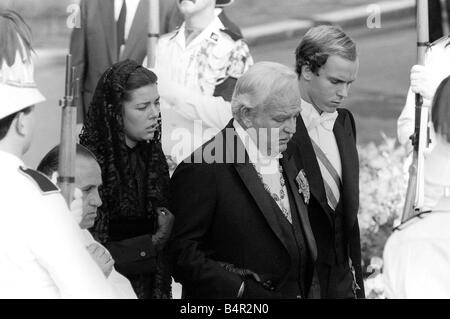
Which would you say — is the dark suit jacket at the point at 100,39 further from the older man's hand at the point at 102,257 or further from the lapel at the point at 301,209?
the older man's hand at the point at 102,257

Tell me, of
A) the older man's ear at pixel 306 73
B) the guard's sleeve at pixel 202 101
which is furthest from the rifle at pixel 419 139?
the guard's sleeve at pixel 202 101

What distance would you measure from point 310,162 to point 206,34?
3.41 ft

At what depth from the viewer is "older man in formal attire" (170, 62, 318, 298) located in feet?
16.1

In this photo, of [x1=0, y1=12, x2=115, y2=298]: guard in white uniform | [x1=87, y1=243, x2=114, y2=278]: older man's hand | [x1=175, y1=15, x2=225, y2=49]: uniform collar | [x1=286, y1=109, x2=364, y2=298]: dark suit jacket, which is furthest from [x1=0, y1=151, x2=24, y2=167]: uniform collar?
[x1=175, y1=15, x2=225, y2=49]: uniform collar

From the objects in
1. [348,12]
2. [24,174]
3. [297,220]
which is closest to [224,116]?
[348,12]

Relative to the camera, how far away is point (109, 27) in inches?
235

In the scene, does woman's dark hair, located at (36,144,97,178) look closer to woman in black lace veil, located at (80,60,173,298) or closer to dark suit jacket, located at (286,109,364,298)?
woman in black lace veil, located at (80,60,173,298)

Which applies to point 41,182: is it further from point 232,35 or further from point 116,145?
point 232,35

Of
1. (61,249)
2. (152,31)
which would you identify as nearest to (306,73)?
(152,31)

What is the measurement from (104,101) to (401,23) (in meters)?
1.86

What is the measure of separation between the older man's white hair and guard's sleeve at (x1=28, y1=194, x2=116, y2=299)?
1006 millimetres

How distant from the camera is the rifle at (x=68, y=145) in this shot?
4723 mm

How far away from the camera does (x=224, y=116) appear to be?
19.9 feet

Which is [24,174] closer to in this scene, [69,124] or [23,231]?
[23,231]
